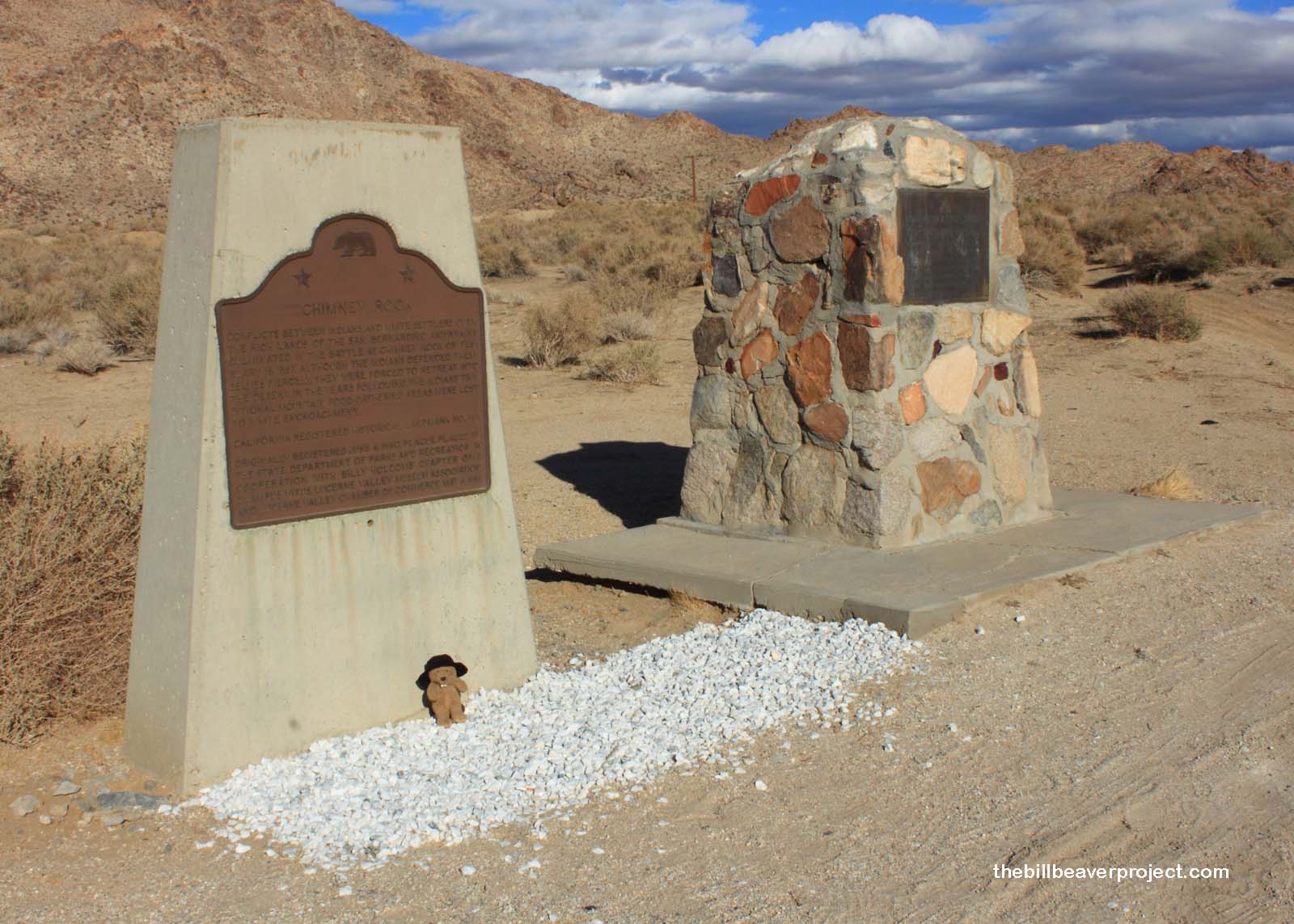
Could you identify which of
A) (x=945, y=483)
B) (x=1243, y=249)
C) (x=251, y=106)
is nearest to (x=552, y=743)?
(x=945, y=483)

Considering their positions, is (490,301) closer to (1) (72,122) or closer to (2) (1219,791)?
(2) (1219,791)

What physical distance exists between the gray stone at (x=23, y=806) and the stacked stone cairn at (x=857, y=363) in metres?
3.54

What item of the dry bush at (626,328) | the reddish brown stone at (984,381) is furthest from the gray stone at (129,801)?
the dry bush at (626,328)

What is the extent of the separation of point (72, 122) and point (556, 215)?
62.3ft

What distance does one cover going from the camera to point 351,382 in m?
3.92

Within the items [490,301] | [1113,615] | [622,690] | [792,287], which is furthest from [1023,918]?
[490,301]

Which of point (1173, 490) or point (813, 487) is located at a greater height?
point (813, 487)

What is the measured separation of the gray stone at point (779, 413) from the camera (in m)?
6.04

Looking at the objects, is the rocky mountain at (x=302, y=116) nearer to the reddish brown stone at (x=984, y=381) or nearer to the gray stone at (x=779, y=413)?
the gray stone at (x=779, y=413)

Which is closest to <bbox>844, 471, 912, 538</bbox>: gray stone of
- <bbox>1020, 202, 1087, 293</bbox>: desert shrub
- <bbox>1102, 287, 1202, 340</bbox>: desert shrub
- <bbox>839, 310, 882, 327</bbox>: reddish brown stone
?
<bbox>839, 310, 882, 327</bbox>: reddish brown stone

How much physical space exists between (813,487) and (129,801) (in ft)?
11.1

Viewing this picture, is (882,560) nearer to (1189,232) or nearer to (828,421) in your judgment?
(828,421)

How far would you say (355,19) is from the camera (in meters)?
61.7

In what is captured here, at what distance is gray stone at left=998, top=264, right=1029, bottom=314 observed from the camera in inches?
247
